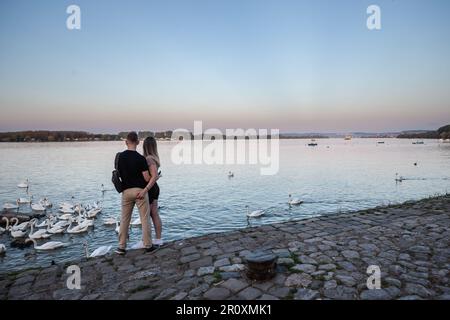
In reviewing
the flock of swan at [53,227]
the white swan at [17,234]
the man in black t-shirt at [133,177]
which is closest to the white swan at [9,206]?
the flock of swan at [53,227]

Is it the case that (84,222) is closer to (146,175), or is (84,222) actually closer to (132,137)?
(146,175)

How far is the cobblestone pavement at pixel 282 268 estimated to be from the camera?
4105mm

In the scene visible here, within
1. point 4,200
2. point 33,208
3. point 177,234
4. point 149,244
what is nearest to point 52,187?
point 4,200

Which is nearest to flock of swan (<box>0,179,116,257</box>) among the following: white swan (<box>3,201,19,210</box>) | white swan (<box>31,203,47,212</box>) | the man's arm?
white swan (<box>31,203,47,212</box>)

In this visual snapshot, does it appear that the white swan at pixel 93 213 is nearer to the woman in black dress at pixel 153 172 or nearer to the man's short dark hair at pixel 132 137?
the woman in black dress at pixel 153 172

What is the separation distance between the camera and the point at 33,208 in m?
18.4

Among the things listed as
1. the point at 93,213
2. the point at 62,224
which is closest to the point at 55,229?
the point at 62,224

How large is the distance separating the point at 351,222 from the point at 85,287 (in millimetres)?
6597

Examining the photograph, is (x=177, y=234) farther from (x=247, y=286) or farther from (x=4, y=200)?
(x=4, y=200)

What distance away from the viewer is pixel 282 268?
4820 mm

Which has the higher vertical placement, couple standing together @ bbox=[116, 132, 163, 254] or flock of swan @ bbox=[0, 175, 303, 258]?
couple standing together @ bbox=[116, 132, 163, 254]

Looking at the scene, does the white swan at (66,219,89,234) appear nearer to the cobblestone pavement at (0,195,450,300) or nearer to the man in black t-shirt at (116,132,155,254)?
the cobblestone pavement at (0,195,450,300)

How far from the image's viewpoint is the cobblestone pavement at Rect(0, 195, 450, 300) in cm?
411

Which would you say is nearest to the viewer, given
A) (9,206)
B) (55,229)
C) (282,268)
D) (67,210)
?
(282,268)
